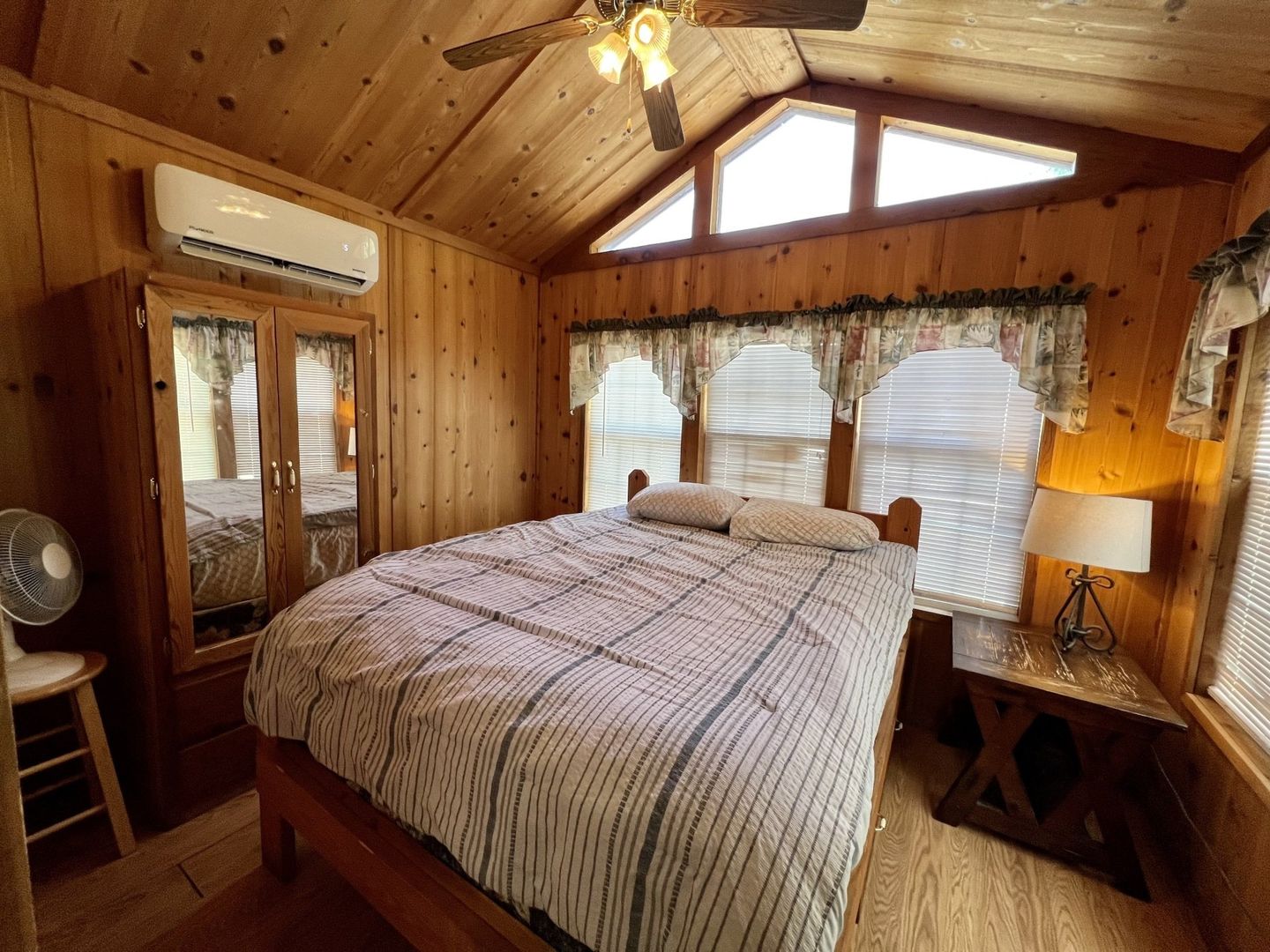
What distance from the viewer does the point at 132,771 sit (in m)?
1.90

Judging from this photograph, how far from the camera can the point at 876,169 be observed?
100 inches

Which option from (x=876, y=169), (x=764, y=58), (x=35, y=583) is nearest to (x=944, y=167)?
(x=876, y=169)

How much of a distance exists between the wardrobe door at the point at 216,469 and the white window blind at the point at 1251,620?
10.6 ft

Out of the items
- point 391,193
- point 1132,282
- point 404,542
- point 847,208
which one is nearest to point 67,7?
point 391,193

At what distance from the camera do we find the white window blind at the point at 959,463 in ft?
7.70

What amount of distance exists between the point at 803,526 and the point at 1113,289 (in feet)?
5.06

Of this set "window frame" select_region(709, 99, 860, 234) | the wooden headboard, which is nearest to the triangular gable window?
"window frame" select_region(709, 99, 860, 234)

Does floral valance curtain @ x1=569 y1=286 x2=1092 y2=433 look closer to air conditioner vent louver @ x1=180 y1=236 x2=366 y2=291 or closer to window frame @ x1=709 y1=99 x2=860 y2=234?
window frame @ x1=709 y1=99 x2=860 y2=234

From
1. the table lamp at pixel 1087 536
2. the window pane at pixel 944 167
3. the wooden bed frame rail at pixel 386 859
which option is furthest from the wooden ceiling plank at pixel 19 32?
the table lamp at pixel 1087 536

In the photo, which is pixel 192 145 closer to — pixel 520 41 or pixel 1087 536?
pixel 520 41

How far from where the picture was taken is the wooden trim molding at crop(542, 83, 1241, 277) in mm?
2002

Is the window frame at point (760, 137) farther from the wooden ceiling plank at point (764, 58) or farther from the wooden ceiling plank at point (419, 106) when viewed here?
the wooden ceiling plank at point (419, 106)

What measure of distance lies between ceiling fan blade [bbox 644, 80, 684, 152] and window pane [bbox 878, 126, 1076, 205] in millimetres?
1280

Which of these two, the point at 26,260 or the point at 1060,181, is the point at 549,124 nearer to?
the point at 26,260
